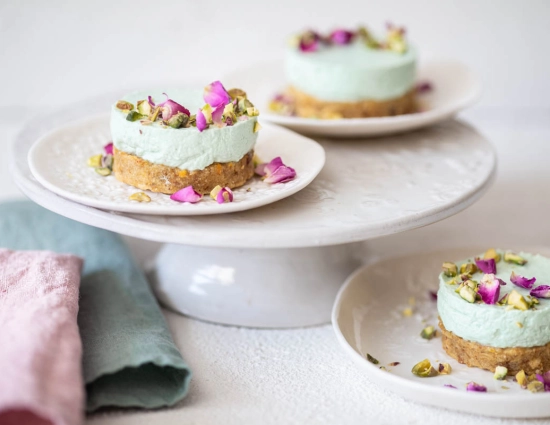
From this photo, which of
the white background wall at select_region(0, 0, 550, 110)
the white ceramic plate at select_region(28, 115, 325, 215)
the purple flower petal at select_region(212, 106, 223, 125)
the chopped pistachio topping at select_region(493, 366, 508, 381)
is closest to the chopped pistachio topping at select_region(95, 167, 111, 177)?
the white ceramic plate at select_region(28, 115, 325, 215)

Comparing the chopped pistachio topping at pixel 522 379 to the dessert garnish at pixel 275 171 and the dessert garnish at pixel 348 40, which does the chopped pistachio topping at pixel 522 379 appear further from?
the dessert garnish at pixel 348 40

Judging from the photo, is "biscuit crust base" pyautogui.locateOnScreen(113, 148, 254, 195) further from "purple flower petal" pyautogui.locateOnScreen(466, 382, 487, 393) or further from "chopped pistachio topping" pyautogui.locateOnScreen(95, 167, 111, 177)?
"purple flower petal" pyautogui.locateOnScreen(466, 382, 487, 393)

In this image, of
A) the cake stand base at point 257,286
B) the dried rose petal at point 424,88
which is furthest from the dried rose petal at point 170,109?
the dried rose petal at point 424,88

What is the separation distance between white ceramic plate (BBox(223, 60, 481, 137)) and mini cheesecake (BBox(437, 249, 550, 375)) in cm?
41

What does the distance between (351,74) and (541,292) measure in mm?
658

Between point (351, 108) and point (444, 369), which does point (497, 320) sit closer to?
point (444, 369)

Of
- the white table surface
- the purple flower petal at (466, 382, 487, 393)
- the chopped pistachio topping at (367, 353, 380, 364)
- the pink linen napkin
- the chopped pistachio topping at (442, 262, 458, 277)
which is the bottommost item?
the white table surface

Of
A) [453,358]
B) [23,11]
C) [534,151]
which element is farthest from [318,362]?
[23,11]

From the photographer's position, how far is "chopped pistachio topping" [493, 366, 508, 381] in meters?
1.10

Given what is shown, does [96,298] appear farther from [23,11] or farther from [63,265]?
[23,11]

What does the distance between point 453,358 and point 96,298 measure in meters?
0.61

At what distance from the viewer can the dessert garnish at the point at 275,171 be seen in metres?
1.24

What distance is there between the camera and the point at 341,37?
1734mm

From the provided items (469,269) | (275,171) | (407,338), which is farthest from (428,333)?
(275,171)
